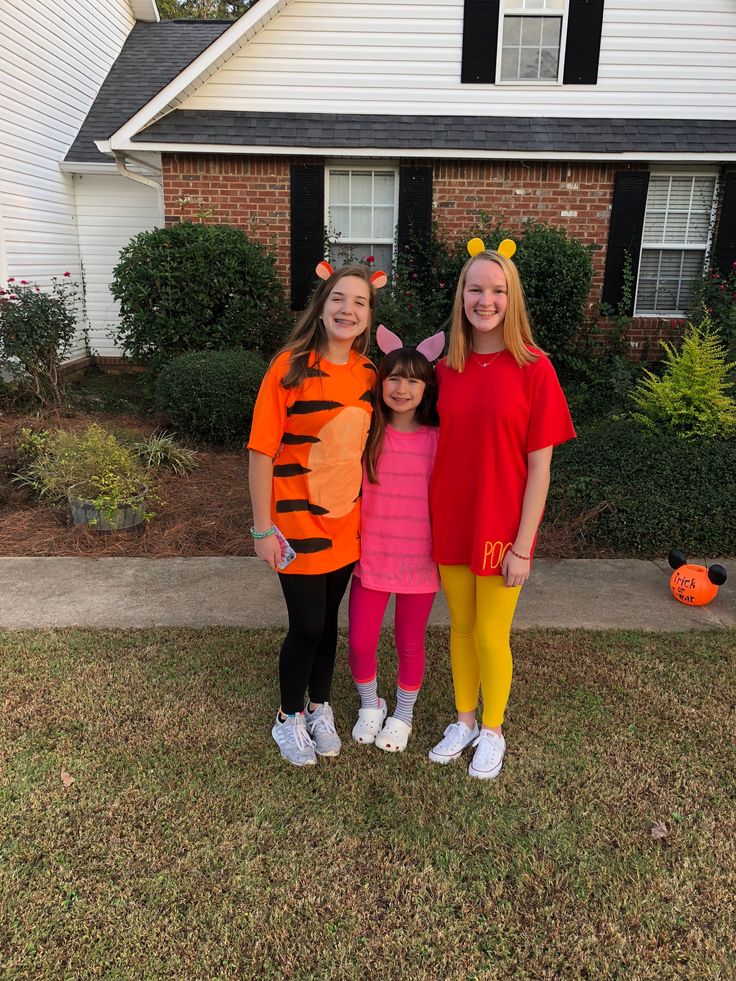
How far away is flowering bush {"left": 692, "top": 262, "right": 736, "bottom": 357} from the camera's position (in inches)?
290

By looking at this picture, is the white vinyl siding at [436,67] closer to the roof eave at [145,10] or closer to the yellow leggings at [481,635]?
the roof eave at [145,10]

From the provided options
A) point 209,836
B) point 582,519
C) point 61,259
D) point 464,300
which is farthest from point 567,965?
point 61,259

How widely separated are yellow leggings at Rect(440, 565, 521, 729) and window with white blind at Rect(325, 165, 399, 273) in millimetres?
6910

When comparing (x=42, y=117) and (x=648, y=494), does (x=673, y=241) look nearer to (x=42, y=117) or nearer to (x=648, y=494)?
(x=648, y=494)

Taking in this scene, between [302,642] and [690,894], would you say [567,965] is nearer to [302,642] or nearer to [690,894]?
[690,894]

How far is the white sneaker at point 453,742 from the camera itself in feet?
9.13

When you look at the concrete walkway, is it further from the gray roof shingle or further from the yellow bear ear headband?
the gray roof shingle

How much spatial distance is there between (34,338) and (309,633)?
651cm

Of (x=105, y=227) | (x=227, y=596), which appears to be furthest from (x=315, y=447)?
(x=105, y=227)

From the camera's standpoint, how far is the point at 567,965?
1959 millimetres

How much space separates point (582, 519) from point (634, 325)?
4.83 metres

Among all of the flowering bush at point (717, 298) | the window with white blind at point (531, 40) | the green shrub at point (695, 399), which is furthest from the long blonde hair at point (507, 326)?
the window with white blind at point (531, 40)

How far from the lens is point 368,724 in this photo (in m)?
2.91

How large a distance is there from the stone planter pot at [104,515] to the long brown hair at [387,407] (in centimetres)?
288
